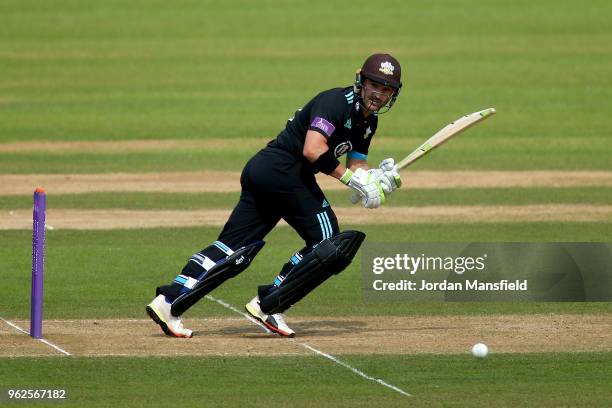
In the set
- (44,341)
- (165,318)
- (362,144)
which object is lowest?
(44,341)

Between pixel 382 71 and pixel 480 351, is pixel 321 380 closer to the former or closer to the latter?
pixel 480 351

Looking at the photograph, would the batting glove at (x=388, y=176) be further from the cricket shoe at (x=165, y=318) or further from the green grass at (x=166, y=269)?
the cricket shoe at (x=165, y=318)

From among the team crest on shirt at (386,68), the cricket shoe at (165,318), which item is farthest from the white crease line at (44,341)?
the team crest on shirt at (386,68)

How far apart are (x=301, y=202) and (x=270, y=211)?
0.92ft

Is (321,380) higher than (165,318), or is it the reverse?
(165,318)

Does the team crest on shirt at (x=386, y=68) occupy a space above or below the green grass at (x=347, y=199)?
below

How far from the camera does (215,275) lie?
30.6ft

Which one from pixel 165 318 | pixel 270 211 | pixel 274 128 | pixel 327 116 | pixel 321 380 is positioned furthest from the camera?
pixel 274 128

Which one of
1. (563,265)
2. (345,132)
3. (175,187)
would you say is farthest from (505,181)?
(345,132)

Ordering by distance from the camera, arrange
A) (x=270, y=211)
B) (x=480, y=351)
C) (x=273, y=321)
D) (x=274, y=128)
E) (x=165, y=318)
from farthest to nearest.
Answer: (x=274, y=128) < (x=273, y=321) < (x=270, y=211) < (x=165, y=318) < (x=480, y=351)

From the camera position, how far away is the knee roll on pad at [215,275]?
928 cm

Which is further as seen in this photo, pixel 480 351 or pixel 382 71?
pixel 382 71

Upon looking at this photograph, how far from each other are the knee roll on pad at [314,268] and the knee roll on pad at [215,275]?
0.30 m

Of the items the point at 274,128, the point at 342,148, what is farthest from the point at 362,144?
the point at 274,128
